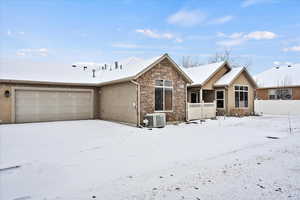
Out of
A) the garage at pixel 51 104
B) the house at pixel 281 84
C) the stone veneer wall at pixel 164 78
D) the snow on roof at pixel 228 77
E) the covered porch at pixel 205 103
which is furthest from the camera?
the house at pixel 281 84

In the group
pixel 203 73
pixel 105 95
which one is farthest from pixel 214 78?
pixel 105 95

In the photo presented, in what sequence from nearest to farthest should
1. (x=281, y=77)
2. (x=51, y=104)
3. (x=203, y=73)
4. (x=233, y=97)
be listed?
(x=51, y=104) → (x=233, y=97) → (x=203, y=73) → (x=281, y=77)

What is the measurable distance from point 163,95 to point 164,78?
1.12 meters

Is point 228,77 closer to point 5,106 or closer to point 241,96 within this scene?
point 241,96

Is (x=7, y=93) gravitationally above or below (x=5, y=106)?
above

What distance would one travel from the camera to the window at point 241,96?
1925 centimetres

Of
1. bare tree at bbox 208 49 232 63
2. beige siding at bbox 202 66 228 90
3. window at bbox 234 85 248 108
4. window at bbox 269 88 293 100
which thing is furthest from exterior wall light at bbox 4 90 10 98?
bare tree at bbox 208 49 232 63

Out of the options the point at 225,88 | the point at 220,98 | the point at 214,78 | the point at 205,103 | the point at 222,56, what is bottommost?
the point at 205,103

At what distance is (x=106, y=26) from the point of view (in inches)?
708

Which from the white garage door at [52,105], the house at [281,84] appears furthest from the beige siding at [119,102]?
the house at [281,84]

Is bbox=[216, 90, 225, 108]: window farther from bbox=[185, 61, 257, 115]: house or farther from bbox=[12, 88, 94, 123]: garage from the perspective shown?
bbox=[12, 88, 94, 123]: garage

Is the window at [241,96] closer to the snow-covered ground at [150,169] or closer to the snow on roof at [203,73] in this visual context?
the snow on roof at [203,73]

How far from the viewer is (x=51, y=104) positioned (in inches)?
620

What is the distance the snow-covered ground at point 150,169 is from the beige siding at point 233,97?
1043 cm
